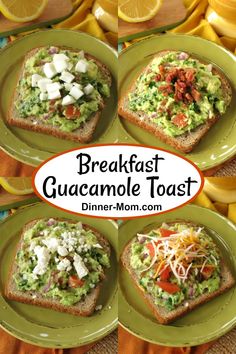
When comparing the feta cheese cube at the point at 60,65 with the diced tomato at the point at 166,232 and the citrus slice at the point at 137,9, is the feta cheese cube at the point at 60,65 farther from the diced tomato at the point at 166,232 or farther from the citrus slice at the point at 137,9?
the diced tomato at the point at 166,232

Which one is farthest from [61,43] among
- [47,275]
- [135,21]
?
[47,275]

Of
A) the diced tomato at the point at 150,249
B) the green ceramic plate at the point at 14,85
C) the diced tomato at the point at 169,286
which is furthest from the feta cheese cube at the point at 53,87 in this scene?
the diced tomato at the point at 169,286

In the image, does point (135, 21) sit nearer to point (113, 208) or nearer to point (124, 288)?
point (113, 208)

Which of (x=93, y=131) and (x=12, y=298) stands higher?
(x=93, y=131)

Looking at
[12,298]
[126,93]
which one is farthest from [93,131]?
[12,298]

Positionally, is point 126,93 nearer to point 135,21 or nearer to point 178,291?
point 135,21

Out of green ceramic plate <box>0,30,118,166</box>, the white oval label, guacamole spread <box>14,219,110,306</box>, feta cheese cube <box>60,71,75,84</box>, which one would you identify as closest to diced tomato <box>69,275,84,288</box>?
guacamole spread <box>14,219,110,306</box>

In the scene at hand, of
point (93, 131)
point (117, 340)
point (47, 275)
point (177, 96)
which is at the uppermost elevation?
point (177, 96)

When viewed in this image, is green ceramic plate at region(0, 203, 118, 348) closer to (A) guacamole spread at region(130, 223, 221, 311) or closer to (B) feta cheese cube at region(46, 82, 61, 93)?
(A) guacamole spread at region(130, 223, 221, 311)
